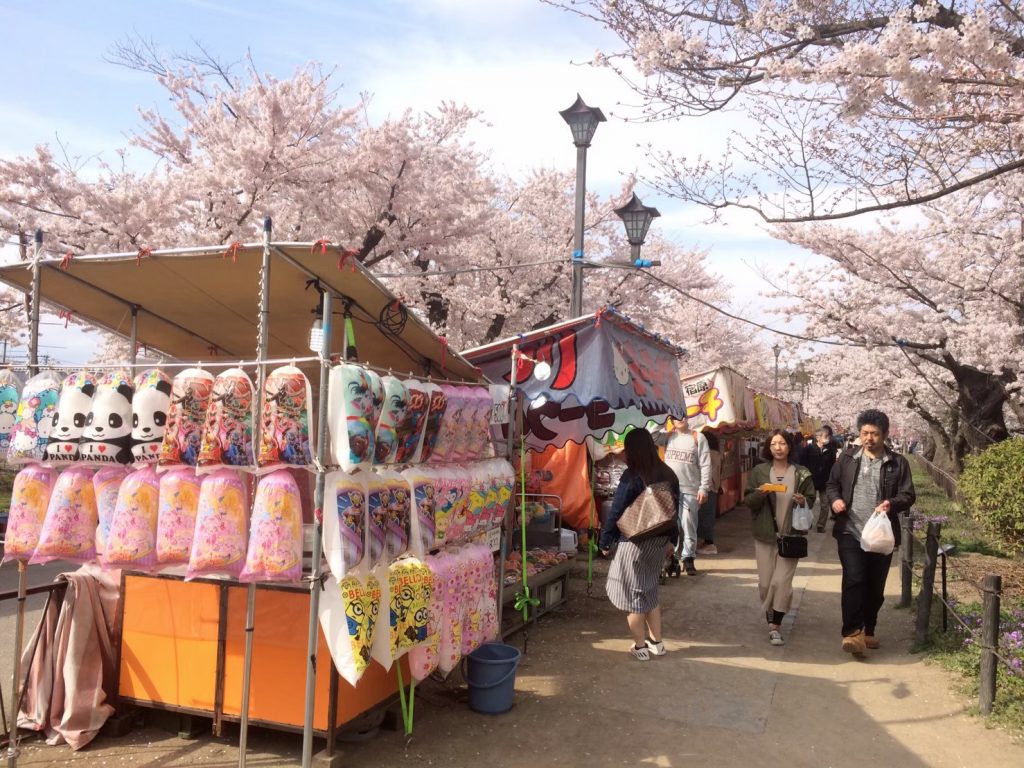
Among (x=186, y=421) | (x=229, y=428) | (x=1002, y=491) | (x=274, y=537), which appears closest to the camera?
(x=274, y=537)

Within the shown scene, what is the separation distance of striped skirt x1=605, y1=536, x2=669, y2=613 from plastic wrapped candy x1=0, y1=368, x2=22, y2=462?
14.5 feet

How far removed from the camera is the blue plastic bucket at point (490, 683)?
505 cm

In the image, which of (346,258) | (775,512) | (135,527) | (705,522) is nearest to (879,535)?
(775,512)

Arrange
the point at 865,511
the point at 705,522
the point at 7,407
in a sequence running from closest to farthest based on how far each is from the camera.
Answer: the point at 7,407 < the point at 865,511 < the point at 705,522

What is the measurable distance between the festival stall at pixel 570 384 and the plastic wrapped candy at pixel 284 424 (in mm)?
2716

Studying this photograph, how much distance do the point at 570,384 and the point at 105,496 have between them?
372 centimetres

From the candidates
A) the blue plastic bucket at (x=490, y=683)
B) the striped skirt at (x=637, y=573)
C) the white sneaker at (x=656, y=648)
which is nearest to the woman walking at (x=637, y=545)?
the striped skirt at (x=637, y=573)

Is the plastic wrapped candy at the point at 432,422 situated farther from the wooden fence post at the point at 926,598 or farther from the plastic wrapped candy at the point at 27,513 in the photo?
the wooden fence post at the point at 926,598

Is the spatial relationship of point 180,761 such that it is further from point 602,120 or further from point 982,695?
point 602,120

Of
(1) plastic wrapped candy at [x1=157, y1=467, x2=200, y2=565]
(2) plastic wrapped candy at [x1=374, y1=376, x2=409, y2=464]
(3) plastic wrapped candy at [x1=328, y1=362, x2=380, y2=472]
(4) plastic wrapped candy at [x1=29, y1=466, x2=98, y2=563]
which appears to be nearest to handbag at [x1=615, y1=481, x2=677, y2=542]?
(2) plastic wrapped candy at [x1=374, y1=376, x2=409, y2=464]

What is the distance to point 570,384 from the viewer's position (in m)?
6.55

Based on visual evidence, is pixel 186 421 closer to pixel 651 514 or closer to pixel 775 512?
pixel 651 514

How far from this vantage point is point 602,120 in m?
9.46

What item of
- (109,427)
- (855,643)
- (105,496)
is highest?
(109,427)
